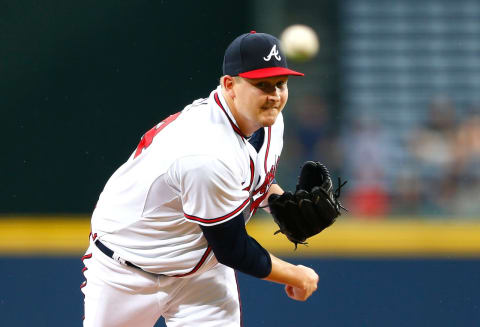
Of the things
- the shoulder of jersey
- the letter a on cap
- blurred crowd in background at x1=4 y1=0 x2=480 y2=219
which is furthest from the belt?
blurred crowd in background at x1=4 y1=0 x2=480 y2=219

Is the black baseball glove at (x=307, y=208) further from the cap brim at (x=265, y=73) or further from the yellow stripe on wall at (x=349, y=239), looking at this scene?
the yellow stripe on wall at (x=349, y=239)

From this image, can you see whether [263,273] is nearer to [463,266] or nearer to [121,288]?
[121,288]

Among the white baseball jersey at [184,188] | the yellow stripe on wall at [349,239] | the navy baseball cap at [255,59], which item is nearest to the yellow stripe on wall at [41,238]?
the yellow stripe on wall at [349,239]

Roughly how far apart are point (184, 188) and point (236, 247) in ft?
0.85

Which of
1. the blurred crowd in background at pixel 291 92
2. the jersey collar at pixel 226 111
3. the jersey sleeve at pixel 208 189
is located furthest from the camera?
the blurred crowd in background at pixel 291 92

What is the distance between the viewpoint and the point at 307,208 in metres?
2.94

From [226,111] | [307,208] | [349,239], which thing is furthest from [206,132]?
[349,239]

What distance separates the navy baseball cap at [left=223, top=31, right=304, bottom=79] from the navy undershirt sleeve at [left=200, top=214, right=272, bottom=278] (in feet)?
1.57

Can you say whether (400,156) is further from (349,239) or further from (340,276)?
(340,276)

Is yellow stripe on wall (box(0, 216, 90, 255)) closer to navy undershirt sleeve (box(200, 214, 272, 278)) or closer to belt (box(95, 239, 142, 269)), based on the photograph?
belt (box(95, 239, 142, 269))

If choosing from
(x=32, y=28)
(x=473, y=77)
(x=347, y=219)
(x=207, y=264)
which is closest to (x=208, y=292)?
(x=207, y=264)

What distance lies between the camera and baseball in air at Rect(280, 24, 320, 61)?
14.7ft

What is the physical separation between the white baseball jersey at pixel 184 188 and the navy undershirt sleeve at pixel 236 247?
4cm

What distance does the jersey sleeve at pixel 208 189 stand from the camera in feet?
8.43
